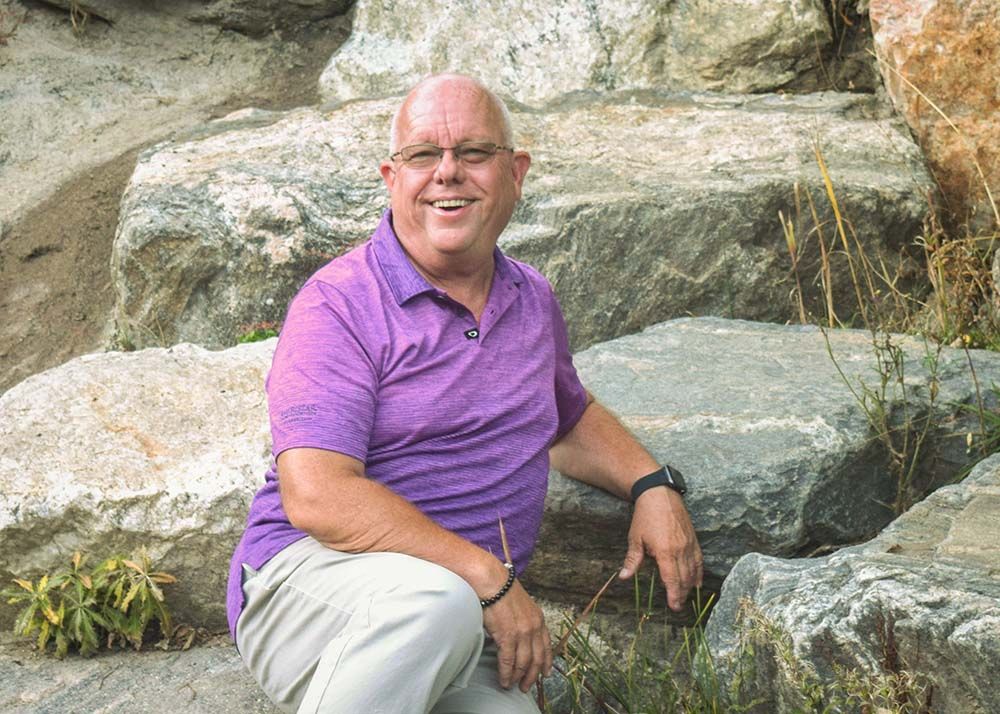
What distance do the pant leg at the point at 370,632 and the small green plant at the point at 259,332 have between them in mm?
2543

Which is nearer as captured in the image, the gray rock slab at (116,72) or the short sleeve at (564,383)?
the short sleeve at (564,383)

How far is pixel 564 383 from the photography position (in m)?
3.51

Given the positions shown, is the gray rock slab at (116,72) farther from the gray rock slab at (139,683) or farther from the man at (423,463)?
the man at (423,463)

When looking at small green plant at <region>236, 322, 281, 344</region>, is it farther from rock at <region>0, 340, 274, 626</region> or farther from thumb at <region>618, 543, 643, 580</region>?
thumb at <region>618, 543, 643, 580</region>

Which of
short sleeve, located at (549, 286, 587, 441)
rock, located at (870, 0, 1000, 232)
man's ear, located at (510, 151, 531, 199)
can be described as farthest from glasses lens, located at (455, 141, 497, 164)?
rock, located at (870, 0, 1000, 232)

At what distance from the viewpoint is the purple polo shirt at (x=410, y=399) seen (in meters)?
2.85

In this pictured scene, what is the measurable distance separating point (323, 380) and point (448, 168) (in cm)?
64

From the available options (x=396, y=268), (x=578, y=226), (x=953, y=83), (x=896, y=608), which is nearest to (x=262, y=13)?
(x=578, y=226)

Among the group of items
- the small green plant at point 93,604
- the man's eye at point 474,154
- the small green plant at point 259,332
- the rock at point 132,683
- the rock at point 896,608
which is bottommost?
the rock at point 132,683

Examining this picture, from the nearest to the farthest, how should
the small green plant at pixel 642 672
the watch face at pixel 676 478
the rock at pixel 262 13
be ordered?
the small green plant at pixel 642 672 → the watch face at pixel 676 478 → the rock at pixel 262 13

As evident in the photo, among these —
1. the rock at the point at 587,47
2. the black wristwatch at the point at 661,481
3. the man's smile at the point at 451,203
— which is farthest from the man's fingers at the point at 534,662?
the rock at the point at 587,47

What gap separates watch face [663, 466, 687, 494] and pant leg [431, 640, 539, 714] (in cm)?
76

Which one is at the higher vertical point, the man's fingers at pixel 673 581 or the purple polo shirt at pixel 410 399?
the purple polo shirt at pixel 410 399

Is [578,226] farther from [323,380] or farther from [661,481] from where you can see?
[323,380]
